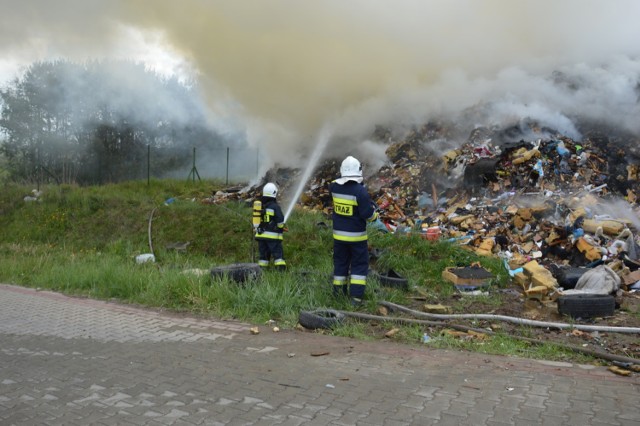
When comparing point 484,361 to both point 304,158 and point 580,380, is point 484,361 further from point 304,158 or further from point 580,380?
point 304,158

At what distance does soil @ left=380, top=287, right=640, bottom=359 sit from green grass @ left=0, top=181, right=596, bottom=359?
15 cm

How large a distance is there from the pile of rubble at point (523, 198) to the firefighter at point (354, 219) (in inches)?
76.4

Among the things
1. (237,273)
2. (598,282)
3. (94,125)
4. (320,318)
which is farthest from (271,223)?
(94,125)

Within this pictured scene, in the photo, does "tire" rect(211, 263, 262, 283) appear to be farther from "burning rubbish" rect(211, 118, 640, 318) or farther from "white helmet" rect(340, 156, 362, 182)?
"burning rubbish" rect(211, 118, 640, 318)

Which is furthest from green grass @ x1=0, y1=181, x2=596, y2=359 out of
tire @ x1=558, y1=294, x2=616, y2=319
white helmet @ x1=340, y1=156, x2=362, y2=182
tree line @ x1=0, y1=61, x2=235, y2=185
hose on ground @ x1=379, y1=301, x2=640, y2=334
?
tree line @ x1=0, y1=61, x2=235, y2=185

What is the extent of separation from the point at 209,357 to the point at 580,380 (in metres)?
2.65

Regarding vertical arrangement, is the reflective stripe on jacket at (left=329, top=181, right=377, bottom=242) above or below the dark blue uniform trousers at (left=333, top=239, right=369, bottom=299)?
above

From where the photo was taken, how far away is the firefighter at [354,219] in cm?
545

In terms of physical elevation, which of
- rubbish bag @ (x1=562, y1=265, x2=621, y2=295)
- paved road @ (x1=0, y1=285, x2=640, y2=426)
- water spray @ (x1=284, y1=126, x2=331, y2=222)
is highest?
water spray @ (x1=284, y1=126, x2=331, y2=222)

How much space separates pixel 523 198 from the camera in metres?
9.66

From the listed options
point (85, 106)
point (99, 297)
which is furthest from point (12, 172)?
point (99, 297)

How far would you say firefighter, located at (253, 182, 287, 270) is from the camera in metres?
7.63

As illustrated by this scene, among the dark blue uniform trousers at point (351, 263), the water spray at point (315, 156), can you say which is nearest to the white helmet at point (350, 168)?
the dark blue uniform trousers at point (351, 263)

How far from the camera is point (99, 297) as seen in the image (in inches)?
259
